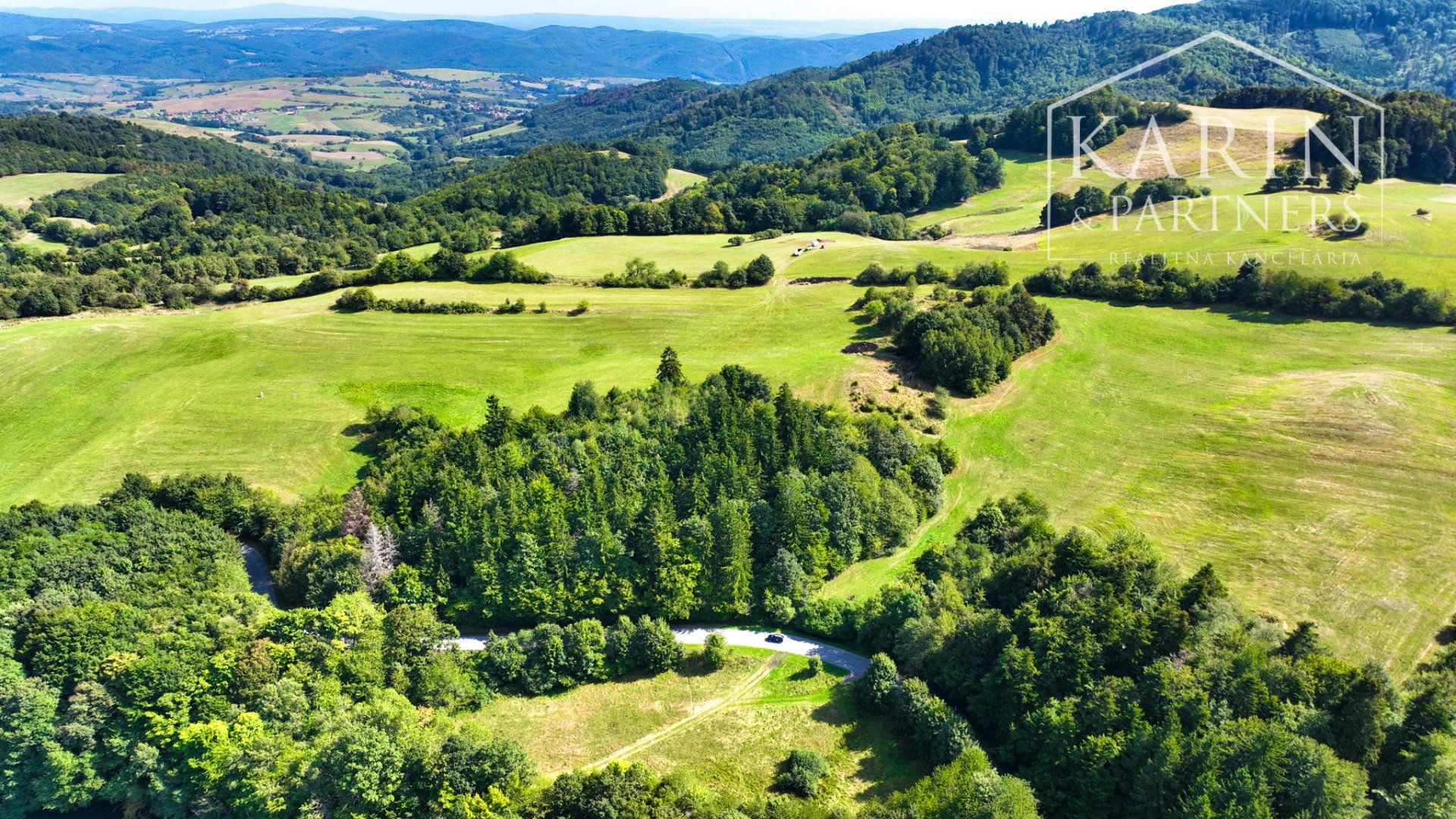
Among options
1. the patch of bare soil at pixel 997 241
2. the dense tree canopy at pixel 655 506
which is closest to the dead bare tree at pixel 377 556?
the dense tree canopy at pixel 655 506

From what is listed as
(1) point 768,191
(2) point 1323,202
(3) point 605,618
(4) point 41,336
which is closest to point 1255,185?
(2) point 1323,202

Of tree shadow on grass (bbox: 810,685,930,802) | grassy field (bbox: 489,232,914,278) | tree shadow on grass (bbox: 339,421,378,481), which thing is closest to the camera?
tree shadow on grass (bbox: 810,685,930,802)

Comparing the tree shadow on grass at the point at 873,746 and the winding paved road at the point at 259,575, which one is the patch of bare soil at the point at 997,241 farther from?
the winding paved road at the point at 259,575

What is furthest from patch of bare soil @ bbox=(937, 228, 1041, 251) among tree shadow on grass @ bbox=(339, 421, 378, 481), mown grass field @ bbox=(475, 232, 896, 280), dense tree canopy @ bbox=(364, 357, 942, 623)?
tree shadow on grass @ bbox=(339, 421, 378, 481)

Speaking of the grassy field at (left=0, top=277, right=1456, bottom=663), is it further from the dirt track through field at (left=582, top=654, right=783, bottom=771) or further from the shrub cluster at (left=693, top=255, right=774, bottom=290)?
the dirt track through field at (left=582, top=654, right=783, bottom=771)

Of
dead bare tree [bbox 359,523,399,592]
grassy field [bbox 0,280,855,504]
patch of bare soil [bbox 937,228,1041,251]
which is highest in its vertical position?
patch of bare soil [bbox 937,228,1041,251]

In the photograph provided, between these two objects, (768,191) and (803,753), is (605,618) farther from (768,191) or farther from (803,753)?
(768,191)
